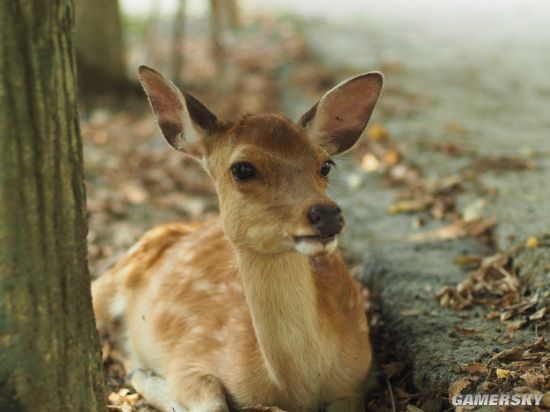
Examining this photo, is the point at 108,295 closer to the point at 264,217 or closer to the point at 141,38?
the point at 264,217

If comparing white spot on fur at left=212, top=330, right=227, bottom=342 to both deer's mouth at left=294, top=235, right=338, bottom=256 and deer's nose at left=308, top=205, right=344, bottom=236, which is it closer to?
deer's mouth at left=294, top=235, right=338, bottom=256

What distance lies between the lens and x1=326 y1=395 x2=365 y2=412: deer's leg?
3.80 metres

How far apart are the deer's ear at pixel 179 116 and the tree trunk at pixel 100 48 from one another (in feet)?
20.2

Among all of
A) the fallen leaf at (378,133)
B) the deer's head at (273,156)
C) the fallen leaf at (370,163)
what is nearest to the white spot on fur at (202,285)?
the deer's head at (273,156)

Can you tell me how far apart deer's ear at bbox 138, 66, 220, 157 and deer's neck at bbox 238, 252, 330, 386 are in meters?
0.76

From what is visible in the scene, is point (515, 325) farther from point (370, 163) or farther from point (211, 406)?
point (370, 163)

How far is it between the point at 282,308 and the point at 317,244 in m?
0.58

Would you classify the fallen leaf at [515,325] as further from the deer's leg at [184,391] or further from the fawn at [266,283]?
the deer's leg at [184,391]

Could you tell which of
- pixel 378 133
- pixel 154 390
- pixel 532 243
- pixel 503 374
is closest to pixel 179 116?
pixel 154 390

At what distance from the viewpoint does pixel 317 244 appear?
306 cm

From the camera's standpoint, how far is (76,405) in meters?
2.98

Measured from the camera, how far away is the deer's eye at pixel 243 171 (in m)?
3.49

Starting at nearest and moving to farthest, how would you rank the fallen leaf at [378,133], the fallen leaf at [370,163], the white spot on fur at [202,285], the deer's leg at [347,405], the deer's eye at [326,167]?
the deer's eye at [326,167], the deer's leg at [347,405], the white spot on fur at [202,285], the fallen leaf at [370,163], the fallen leaf at [378,133]

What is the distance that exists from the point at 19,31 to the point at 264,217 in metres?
1.29
